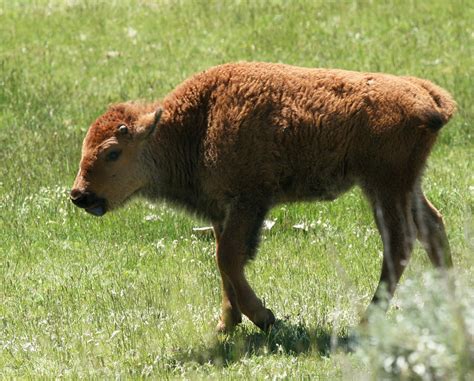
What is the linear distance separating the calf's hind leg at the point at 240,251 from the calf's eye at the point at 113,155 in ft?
3.18

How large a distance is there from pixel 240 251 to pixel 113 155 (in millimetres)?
1228

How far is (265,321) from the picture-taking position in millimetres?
8117

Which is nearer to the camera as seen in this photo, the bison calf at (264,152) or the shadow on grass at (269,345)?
the shadow on grass at (269,345)

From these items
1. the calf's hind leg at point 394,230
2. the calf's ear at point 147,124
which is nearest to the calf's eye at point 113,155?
the calf's ear at point 147,124

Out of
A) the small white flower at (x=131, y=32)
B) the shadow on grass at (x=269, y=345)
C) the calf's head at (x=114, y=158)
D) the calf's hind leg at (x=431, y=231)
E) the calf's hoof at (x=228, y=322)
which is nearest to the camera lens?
the shadow on grass at (x=269, y=345)

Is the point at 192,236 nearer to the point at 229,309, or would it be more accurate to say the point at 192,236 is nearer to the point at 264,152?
the point at 229,309

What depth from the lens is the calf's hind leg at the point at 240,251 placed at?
8.14m

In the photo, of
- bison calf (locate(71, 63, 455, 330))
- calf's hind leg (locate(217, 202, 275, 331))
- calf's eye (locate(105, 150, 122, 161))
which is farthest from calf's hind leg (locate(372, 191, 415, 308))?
calf's eye (locate(105, 150, 122, 161))

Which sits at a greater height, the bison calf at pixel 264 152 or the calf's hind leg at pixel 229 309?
the bison calf at pixel 264 152

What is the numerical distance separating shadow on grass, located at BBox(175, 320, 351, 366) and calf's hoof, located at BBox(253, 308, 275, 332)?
4 cm

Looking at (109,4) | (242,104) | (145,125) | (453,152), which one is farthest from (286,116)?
(109,4)

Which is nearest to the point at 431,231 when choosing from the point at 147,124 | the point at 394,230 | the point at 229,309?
the point at 394,230

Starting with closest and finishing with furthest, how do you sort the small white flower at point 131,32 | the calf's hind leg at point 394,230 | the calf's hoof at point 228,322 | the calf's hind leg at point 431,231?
the calf's hind leg at point 394,230 → the calf's hoof at point 228,322 → the calf's hind leg at point 431,231 → the small white flower at point 131,32

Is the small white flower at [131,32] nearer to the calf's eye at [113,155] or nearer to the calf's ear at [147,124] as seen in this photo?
the calf's ear at [147,124]
